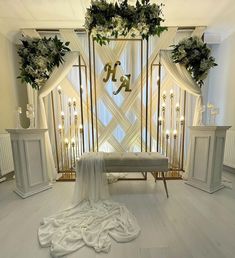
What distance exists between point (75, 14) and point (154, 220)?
3205mm

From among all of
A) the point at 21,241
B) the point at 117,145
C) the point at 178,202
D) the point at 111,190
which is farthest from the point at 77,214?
the point at 117,145

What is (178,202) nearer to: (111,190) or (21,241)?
(111,190)

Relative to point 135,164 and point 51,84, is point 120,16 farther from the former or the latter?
point 135,164

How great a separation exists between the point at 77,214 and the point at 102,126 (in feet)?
5.99

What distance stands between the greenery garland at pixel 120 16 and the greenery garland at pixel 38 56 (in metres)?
0.78

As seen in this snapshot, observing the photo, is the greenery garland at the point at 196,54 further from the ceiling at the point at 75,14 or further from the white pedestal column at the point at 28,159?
the white pedestal column at the point at 28,159

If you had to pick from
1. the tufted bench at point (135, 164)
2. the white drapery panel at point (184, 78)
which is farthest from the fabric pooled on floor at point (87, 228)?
the white drapery panel at point (184, 78)

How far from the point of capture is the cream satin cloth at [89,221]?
1429mm

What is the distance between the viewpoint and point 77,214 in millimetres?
1846

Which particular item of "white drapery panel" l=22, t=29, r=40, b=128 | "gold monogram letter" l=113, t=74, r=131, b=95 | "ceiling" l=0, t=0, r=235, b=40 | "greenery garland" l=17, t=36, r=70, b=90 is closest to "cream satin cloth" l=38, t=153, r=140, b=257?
"white drapery panel" l=22, t=29, r=40, b=128

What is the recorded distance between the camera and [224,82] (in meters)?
3.25

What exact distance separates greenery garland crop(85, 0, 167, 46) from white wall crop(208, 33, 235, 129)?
2.06 m

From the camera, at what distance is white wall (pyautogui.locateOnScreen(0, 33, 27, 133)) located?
2953 mm

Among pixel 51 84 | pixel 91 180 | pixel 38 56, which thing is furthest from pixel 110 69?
pixel 91 180
